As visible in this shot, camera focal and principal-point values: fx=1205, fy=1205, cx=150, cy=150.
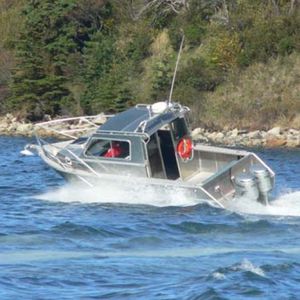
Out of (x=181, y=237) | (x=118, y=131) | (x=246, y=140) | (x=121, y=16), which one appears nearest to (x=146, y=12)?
(x=121, y=16)

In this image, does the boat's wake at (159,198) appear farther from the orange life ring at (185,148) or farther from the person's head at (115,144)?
the orange life ring at (185,148)

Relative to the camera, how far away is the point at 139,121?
78.2ft

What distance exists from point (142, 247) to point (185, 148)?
6114 millimetres

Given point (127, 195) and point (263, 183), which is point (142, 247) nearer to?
point (263, 183)

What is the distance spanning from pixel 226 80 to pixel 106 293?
36.8 meters

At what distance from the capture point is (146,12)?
5969 cm

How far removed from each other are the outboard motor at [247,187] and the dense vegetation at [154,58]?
24.5 metres

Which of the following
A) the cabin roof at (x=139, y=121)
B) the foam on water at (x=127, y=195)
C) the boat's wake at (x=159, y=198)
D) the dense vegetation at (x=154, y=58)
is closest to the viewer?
the boat's wake at (x=159, y=198)

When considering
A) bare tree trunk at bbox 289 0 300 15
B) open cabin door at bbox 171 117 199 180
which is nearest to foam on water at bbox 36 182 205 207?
open cabin door at bbox 171 117 199 180

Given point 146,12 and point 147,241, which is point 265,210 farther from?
point 146,12

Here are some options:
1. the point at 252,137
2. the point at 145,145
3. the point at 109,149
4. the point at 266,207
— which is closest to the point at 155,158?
the point at 145,145

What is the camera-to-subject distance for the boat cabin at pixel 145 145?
2328 cm

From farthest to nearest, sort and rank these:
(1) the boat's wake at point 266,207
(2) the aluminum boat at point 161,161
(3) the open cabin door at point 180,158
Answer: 1. (3) the open cabin door at point 180,158
2. (2) the aluminum boat at point 161,161
3. (1) the boat's wake at point 266,207

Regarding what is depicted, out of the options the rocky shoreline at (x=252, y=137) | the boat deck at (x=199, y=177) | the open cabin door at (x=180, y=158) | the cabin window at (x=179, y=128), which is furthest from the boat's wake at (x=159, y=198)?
the rocky shoreline at (x=252, y=137)
